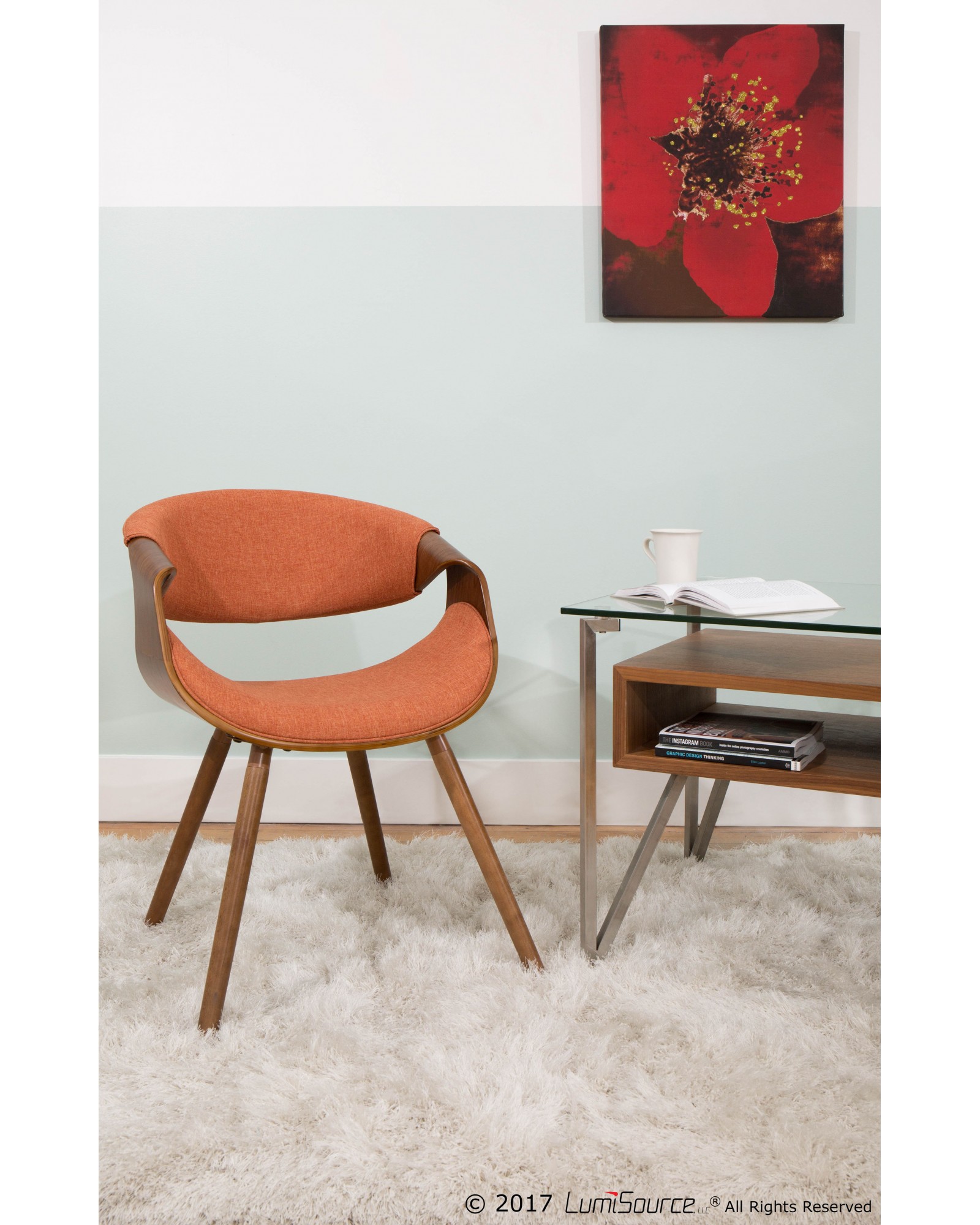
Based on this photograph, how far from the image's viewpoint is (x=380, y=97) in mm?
2066

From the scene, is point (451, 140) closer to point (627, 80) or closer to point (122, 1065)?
point (627, 80)

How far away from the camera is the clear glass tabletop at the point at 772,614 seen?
1.23 meters

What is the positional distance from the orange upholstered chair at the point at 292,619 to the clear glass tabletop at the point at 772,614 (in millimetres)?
233

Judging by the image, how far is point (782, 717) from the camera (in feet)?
5.03

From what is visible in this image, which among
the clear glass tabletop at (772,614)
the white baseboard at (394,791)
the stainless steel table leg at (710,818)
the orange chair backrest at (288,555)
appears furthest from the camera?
the white baseboard at (394,791)

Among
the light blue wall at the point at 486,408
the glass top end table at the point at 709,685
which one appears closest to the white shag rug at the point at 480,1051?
the glass top end table at the point at 709,685

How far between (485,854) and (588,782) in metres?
0.21

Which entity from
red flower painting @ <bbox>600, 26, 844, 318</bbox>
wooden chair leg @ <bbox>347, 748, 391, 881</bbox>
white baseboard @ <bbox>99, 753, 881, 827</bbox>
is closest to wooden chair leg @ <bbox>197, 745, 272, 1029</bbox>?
wooden chair leg @ <bbox>347, 748, 391, 881</bbox>

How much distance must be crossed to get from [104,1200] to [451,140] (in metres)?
2.14

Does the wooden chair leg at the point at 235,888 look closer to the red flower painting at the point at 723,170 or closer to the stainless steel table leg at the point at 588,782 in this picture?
the stainless steel table leg at the point at 588,782

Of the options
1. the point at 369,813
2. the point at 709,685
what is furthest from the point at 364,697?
the point at 709,685

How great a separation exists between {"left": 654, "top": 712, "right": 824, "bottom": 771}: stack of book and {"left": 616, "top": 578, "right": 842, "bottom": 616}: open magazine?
200mm

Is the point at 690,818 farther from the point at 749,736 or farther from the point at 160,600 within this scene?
the point at 160,600
